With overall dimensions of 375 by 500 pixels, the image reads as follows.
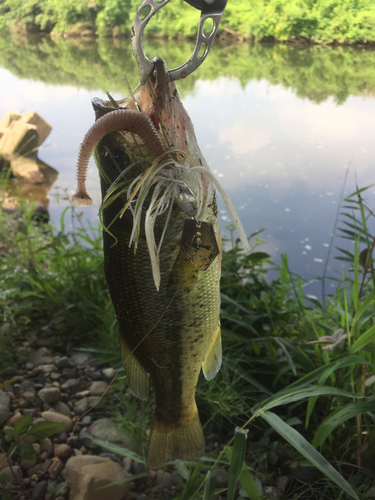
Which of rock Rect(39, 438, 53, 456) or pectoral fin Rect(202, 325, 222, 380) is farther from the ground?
pectoral fin Rect(202, 325, 222, 380)

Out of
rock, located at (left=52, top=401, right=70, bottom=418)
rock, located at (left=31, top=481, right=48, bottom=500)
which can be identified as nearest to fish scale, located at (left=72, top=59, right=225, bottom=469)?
rock, located at (left=31, top=481, right=48, bottom=500)

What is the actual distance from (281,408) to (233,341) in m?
0.34

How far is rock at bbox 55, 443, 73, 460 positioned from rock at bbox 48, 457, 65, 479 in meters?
0.02

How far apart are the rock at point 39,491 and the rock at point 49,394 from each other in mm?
374

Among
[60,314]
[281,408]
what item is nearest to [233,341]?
[281,408]

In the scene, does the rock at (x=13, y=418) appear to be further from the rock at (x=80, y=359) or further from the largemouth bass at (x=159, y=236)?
the largemouth bass at (x=159, y=236)

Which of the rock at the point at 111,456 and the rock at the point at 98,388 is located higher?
the rock at the point at 98,388

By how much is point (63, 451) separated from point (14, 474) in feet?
0.58

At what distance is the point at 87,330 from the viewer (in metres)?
2.02

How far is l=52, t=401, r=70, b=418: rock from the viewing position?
1.57 m

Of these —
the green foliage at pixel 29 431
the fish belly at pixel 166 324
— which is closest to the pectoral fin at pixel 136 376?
the fish belly at pixel 166 324

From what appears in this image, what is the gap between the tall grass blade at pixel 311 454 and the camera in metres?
0.79

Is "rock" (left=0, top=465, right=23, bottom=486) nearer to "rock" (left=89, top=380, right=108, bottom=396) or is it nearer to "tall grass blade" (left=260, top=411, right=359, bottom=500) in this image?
"rock" (left=89, top=380, right=108, bottom=396)

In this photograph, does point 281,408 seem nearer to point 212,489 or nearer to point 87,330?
point 212,489
